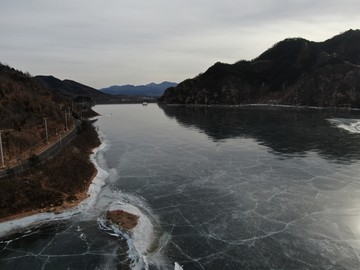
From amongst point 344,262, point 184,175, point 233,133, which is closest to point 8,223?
point 184,175

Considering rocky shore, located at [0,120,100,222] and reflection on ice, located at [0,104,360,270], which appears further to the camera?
rocky shore, located at [0,120,100,222]

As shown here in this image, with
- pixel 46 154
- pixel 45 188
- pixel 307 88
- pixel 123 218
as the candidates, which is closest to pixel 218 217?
pixel 123 218

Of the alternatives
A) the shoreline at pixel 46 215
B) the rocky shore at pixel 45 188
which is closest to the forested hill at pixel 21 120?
the rocky shore at pixel 45 188

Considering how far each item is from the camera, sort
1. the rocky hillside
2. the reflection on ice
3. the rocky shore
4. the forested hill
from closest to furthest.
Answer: the reflection on ice < the rocky shore < the forested hill < the rocky hillside

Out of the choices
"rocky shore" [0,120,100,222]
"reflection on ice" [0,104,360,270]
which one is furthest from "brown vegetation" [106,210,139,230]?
"rocky shore" [0,120,100,222]

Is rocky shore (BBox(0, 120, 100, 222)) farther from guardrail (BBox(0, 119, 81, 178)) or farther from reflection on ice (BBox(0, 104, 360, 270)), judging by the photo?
reflection on ice (BBox(0, 104, 360, 270))

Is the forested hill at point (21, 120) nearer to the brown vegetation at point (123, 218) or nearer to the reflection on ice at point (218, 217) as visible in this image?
the reflection on ice at point (218, 217)

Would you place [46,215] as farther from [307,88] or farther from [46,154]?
[307,88]

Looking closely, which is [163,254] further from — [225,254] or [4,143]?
[4,143]
